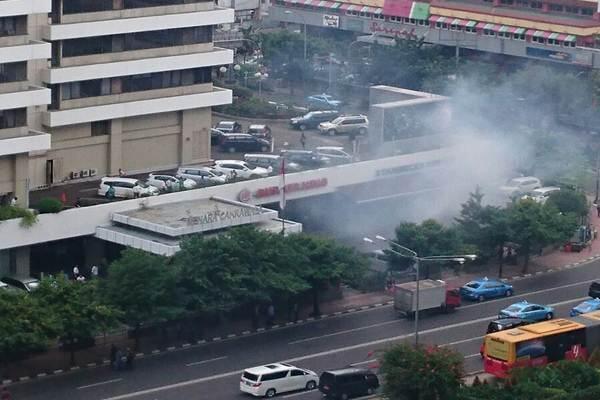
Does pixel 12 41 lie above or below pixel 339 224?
above

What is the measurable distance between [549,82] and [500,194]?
16338 millimetres

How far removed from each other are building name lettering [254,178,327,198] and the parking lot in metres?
5.12

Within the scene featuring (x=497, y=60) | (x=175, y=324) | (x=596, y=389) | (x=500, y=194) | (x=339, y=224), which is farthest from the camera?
(x=497, y=60)

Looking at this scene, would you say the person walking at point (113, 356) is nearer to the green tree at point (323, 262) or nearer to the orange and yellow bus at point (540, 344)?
the green tree at point (323, 262)

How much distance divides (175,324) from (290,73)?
3984 centimetres

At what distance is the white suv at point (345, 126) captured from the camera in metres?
79.4

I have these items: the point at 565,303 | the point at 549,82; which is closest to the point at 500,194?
the point at 565,303

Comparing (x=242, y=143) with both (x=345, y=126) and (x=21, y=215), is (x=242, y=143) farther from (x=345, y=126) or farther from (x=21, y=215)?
(x=21, y=215)

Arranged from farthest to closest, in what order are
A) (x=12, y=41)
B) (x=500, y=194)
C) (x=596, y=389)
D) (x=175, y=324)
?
(x=500, y=194), (x=12, y=41), (x=175, y=324), (x=596, y=389)

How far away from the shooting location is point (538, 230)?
64.1 metres

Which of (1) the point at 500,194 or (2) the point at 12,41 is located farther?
(1) the point at 500,194

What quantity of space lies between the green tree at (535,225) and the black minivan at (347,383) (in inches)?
561

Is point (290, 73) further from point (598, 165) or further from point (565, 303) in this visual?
point (565, 303)

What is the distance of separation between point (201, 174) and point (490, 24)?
3139 centimetres
